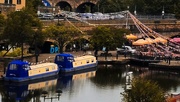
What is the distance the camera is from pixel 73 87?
58.7 metres

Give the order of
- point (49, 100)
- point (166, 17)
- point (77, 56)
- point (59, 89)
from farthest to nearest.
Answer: point (166, 17)
point (77, 56)
point (59, 89)
point (49, 100)

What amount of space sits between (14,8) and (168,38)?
77.3 ft

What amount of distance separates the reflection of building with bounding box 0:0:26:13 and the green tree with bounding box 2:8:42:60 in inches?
426

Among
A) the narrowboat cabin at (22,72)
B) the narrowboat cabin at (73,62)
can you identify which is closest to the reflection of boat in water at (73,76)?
the narrowboat cabin at (73,62)

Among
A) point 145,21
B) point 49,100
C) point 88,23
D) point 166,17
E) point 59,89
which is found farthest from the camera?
point 166,17

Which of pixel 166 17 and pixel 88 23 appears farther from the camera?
pixel 166 17

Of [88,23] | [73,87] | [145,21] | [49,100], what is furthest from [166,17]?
[49,100]

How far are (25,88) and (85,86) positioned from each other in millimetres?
6176

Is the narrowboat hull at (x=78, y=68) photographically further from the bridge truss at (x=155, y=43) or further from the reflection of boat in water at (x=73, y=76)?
the bridge truss at (x=155, y=43)

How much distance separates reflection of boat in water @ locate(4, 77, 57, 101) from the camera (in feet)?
176

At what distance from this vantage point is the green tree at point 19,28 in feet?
213

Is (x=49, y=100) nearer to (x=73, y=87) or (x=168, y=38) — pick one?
(x=73, y=87)

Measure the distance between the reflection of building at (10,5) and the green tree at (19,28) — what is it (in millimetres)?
10825

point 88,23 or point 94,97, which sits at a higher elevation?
point 88,23
